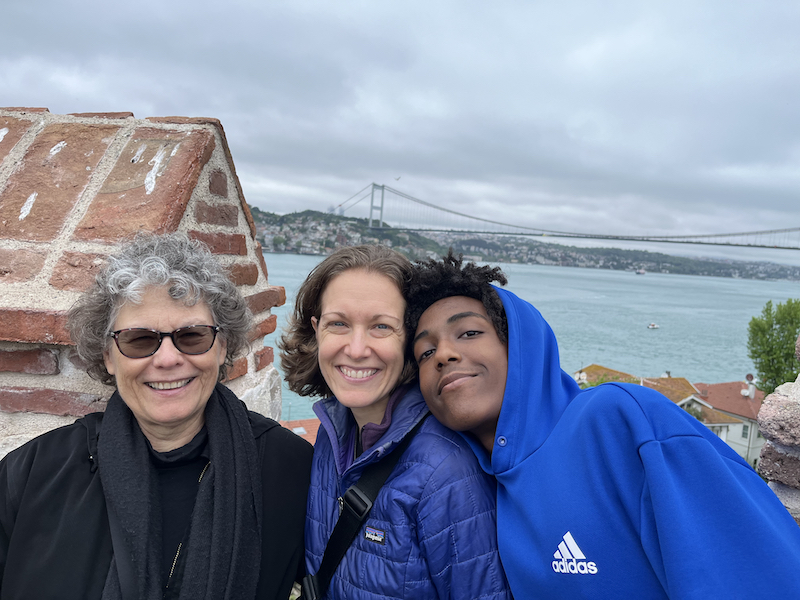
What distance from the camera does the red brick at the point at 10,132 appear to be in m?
1.48

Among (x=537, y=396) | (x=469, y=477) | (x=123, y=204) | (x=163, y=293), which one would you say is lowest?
(x=469, y=477)

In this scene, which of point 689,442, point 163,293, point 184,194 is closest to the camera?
point 689,442

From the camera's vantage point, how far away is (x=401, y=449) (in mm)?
1345

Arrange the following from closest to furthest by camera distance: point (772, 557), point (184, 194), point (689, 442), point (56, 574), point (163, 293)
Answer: point (772, 557) < point (689, 442) < point (56, 574) < point (163, 293) < point (184, 194)

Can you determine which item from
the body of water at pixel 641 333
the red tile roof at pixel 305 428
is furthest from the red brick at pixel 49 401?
the body of water at pixel 641 333

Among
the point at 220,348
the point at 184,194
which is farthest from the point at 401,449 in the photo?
the point at 184,194

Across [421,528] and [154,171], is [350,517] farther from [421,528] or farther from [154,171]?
[154,171]

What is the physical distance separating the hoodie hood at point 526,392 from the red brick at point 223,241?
2.84 feet

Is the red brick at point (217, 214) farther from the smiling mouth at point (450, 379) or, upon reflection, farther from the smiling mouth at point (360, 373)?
the smiling mouth at point (450, 379)

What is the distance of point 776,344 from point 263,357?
3199 centimetres

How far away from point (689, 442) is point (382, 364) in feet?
2.51

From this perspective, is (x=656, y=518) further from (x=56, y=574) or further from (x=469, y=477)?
(x=56, y=574)

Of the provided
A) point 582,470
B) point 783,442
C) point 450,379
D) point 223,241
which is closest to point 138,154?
point 223,241

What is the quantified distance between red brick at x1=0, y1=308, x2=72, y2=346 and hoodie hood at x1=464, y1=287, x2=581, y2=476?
1.07 m
